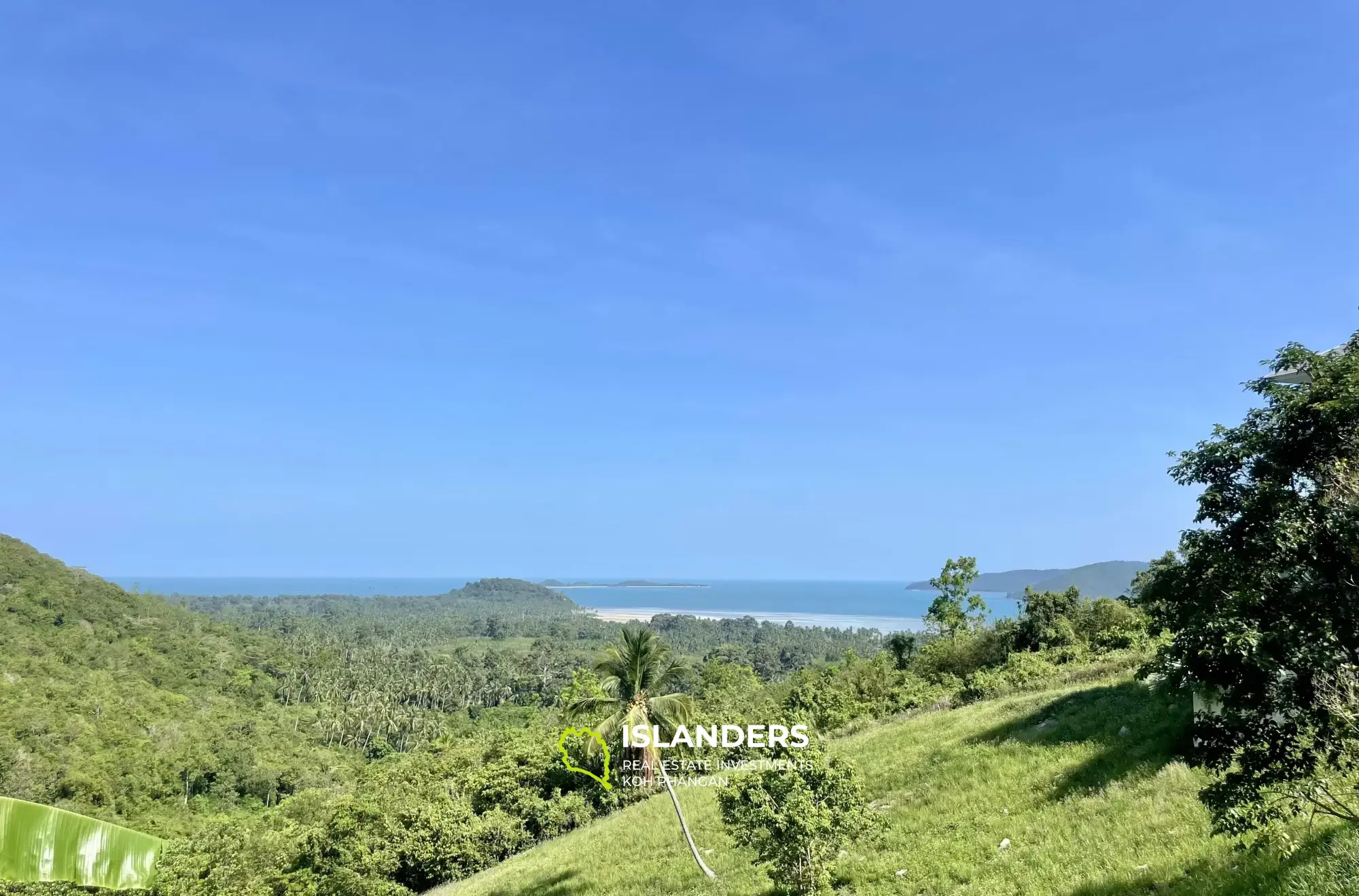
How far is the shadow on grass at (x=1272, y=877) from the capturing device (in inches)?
329

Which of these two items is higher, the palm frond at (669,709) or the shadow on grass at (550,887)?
the palm frond at (669,709)

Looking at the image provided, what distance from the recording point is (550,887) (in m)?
24.0

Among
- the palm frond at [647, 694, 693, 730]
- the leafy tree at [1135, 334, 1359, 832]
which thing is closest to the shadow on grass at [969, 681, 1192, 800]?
the leafy tree at [1135, 334, 1359, 832]

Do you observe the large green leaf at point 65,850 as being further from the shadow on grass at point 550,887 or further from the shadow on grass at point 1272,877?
the shadow on grass at point 550,887

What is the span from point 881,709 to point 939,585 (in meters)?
19.7

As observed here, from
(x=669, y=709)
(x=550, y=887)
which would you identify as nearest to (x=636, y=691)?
(x=669, y=709)

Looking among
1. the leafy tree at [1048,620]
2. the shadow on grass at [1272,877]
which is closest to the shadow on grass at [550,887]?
the shadow on grass at [1272,877]

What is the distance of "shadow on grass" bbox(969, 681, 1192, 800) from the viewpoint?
57.4ft

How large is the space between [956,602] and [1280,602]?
56.7 m

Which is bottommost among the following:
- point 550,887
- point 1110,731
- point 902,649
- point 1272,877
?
point 550,887

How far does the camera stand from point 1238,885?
1007 centimetres

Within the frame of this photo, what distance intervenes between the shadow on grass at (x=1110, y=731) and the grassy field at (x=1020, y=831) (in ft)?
0.21

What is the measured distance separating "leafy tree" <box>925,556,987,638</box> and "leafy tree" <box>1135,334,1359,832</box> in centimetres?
5330

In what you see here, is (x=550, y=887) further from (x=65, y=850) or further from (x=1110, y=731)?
(x=65, y=850)
